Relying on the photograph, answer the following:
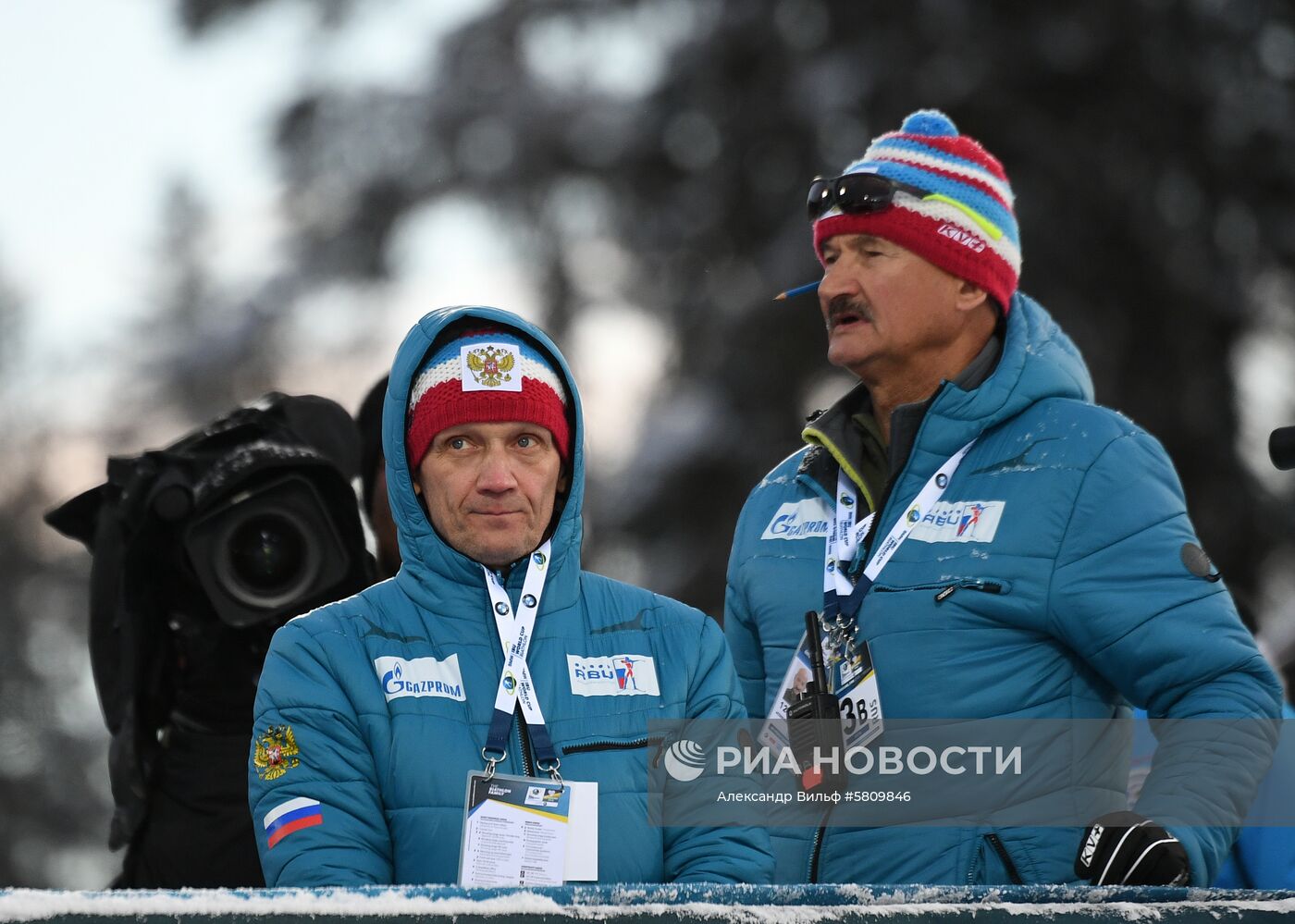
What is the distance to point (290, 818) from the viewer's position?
8.46 ft

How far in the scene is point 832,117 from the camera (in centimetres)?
1058

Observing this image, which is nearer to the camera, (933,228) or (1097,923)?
(1097,923)

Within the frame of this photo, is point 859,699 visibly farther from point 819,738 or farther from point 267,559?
point 267,559

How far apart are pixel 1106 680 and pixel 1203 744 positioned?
0.90 ft

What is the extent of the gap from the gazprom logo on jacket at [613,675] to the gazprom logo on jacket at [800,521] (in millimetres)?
688

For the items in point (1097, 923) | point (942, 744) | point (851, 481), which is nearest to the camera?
point (1097, 923)

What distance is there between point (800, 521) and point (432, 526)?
34.5 inches

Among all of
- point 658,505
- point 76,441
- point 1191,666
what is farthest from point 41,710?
point 1191,666

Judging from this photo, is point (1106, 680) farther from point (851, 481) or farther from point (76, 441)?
point (76, 441)

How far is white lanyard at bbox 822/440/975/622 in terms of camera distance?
323 cm

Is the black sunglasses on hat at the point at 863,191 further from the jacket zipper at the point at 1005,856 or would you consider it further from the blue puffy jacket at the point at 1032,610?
the jacket zipper at the point at 1005,856

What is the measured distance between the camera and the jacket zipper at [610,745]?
2.73 meters

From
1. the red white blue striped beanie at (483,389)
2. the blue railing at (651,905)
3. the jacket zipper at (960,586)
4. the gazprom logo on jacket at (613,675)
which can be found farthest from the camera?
the jacket zipper at (960,586)

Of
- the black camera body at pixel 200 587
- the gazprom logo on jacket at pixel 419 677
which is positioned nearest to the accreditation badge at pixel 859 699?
the gazprom logo on jacket at pixel 419 677
